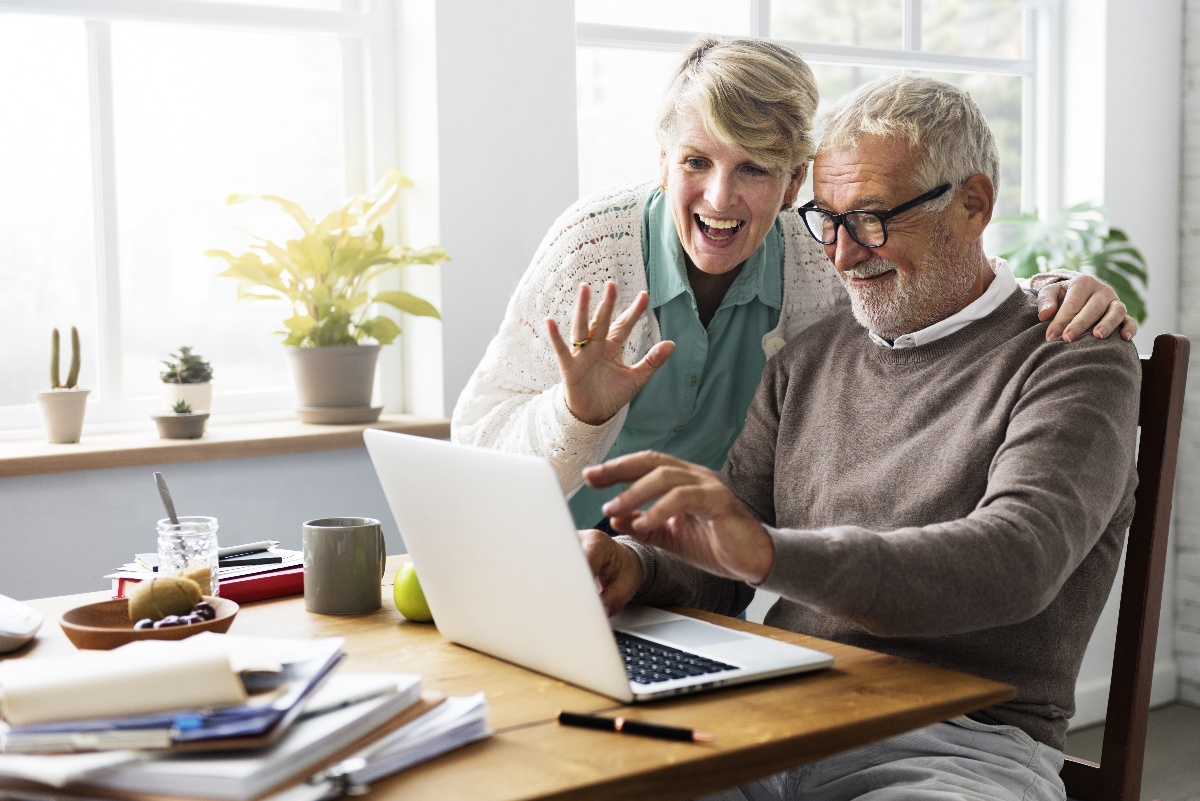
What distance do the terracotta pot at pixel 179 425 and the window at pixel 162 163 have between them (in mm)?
272

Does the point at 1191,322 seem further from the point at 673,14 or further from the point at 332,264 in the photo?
the point at 332,264

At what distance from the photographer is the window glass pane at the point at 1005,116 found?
14.0 feet

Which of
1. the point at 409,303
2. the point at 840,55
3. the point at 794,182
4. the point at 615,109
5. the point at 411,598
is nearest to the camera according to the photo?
the point at 411,598

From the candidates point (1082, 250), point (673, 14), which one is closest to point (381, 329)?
point (673, 14)

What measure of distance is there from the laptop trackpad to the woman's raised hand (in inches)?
13.5

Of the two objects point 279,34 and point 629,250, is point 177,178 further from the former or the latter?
point 629,250


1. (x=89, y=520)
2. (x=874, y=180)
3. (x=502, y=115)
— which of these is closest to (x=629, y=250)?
(x=874, y=180)

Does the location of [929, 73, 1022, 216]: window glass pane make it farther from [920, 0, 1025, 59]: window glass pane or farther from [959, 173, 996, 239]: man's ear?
[959, 173, 996, 239]: man's ear

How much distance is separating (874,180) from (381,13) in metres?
1.90

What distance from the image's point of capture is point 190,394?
2885 mm

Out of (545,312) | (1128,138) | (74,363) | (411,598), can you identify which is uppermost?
(1128,138)

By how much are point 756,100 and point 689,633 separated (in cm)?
83

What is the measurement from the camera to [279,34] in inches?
125

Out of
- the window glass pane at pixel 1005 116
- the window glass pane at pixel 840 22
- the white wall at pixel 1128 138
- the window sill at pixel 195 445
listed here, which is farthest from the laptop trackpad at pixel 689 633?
the window glass pane at pixel 1005 116
